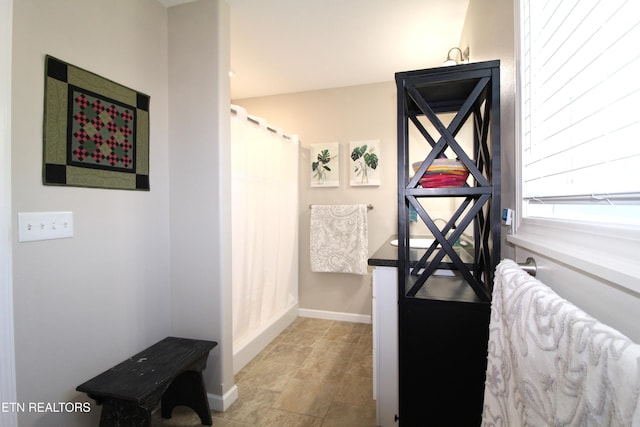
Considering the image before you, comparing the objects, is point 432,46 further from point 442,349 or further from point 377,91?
point 442,349

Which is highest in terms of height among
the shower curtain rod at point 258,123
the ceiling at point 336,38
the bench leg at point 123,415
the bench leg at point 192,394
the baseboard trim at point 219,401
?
the ceiling at point 336,38

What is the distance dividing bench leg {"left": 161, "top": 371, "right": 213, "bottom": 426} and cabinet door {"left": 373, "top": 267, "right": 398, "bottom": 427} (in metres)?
0.94

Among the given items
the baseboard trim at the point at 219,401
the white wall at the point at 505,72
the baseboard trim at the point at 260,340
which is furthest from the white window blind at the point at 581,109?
the baseboard trim at the point at 260,340

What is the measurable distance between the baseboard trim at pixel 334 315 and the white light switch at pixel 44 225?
2389 mm

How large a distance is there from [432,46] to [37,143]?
2551 mm

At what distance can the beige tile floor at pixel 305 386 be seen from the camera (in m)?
1.66

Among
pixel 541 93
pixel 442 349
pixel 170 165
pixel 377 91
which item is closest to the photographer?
pixel 541 93

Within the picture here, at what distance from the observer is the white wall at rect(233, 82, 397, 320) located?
2949 millimetres

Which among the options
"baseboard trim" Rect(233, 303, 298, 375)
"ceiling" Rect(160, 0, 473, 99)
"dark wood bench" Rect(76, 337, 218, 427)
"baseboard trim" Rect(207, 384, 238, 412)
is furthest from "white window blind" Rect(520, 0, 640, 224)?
"baseboard trim" Rect(233, 303, 298, 375)

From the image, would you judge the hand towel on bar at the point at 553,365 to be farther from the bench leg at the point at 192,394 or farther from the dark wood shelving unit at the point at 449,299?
the bench leg at the point at 192,394

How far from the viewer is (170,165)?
1.80 metres

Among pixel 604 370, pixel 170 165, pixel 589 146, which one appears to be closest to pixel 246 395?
pixel 170 165

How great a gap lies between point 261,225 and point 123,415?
1535mm

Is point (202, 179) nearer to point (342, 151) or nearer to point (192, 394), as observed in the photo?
point (192, 394)
